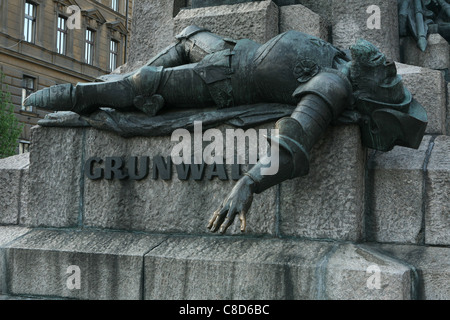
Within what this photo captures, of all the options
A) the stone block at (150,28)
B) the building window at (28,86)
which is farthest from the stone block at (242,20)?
the building window at (28,86)

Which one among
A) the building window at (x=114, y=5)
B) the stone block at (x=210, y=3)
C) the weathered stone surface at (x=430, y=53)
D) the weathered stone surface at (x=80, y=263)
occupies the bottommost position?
the weathered stone surface at (x=80, y=263)

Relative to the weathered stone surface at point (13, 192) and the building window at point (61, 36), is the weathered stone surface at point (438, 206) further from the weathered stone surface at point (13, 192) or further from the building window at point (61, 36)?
the building window at point (61, 36)

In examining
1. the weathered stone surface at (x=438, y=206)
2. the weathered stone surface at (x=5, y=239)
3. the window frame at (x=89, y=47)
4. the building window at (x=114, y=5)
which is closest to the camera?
the weathered stone surface at (x=438, y=206)

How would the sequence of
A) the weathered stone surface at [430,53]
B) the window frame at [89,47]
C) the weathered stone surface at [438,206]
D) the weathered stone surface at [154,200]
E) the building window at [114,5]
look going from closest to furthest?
the weathered stone surface at [438,206]
the weathered stone surface at [154,200]
the weathered stone surface at [430,53]
the window frame at [89,47]
the building window at [114,5]

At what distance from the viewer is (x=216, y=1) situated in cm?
468

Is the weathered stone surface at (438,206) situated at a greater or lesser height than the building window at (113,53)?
lesser

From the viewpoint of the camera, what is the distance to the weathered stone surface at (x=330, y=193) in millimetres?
3268

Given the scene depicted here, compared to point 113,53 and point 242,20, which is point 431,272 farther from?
point 113,53

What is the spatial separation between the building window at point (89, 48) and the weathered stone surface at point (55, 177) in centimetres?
2385

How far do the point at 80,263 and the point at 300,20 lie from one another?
2544mm

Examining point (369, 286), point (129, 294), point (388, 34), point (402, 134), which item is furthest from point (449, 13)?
point (129, 294)

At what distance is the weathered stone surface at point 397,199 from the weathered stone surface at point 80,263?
4.50 feet

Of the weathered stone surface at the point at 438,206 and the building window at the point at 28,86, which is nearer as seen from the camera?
the weathered stone surface at the point at 438,206

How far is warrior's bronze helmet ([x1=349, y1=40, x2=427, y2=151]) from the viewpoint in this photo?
328 centimetres
